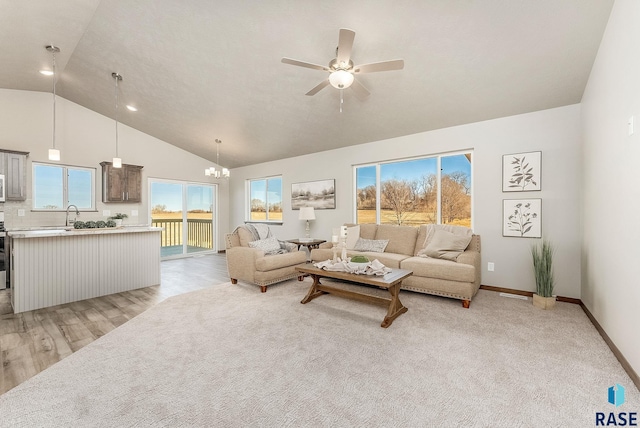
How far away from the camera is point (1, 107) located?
4727 millimetres

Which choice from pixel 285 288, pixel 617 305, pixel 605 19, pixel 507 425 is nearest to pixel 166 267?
pixel 285 288

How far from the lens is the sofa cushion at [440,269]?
3312mm

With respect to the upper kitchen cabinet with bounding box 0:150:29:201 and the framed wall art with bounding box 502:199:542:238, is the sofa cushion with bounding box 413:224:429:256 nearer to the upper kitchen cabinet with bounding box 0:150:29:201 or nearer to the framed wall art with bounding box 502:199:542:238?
the framed wall art with bounding box 502:199:542:238

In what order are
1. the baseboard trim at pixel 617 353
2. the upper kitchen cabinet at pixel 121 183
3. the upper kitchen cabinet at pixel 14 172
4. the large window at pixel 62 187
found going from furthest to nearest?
the upper kitchen cabinet at pixel 121 183 < the large window at pixel 62 187 < the upper kitchen cabinet at pixel 14 172 < the baseboard trim at pixel 617 353

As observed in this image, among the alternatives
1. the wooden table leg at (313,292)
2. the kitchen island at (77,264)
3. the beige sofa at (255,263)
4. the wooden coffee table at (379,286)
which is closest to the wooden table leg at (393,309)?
the wooden coffee table at (379,286)

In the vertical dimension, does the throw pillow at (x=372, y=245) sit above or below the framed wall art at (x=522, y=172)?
below

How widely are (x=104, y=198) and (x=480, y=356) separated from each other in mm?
6992

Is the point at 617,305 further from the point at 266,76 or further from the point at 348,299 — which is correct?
the point at 266,76

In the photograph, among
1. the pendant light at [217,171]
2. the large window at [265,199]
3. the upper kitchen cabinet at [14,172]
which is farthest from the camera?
the large window at [265,199]

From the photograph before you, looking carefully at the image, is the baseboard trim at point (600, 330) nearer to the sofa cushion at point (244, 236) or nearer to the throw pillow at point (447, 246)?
the throw pillow at point (447, 246)

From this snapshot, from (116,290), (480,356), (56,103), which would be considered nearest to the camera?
(480,356)

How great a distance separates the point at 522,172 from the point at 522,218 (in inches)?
25.0

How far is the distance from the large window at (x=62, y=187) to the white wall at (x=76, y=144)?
0.37 feet

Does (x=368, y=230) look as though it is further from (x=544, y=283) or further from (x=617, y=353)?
(x=617, y=353)
